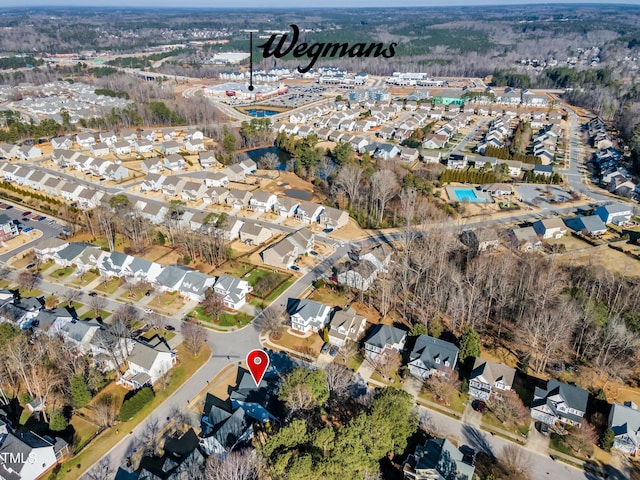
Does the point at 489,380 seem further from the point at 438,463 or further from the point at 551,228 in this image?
the point at 551,228

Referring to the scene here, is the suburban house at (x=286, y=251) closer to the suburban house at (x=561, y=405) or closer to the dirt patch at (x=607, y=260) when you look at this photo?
the suburban house at (x=561, y=405)

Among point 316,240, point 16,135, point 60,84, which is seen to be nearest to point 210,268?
point 316,240

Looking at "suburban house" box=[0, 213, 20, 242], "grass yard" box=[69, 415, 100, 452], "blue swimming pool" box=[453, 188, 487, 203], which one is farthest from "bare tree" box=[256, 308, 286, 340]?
"blue swimming pool" box=[453, 188, 487, 203]

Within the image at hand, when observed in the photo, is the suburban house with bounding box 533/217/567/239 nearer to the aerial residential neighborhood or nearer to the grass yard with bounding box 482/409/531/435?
the aerial residential neighborhood

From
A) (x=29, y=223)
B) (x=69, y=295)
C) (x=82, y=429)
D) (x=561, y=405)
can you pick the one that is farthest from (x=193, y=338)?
(x=29, y=223)

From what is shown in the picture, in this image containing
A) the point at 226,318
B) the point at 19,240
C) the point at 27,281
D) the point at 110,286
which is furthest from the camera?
Result: the point at 19,240

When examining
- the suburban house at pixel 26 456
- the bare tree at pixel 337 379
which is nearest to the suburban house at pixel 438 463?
the bare tree at pixel 337 379

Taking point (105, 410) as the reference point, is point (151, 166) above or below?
above
